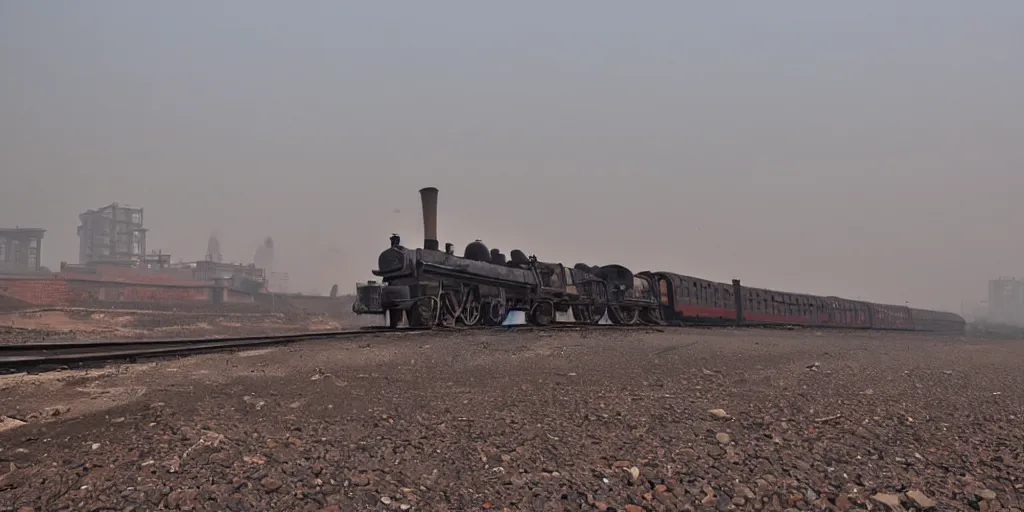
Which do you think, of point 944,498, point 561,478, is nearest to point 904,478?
point 944,498

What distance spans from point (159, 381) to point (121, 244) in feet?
358

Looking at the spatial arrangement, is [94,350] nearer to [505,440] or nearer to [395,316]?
[505,440]

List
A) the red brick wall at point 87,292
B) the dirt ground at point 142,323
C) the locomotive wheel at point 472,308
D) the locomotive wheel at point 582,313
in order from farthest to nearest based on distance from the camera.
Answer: the red brick wall at point 87,292 → the dirt ground at point 142,323 → the locomotive wheel at point 582,313 → the locomotive wheel at point 472,308

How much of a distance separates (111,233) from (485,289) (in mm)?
103068

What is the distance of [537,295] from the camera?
59.6 feet

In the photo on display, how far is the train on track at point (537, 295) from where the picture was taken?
14.0m

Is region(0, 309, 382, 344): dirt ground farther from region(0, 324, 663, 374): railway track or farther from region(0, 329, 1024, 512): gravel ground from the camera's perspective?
region(0, 329, 1024, 512): gravel ground

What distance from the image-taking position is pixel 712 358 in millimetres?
7938

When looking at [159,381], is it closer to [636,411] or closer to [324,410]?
[324,410]

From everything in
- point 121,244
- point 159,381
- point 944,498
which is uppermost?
point 121,244

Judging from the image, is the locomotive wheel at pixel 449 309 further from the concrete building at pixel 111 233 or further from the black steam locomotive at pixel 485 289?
the concrete building at pixel 111 233

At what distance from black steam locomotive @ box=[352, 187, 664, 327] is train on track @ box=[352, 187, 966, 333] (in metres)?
0.03

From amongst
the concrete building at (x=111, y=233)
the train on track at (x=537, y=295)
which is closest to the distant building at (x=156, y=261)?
the concrete building at (x=111, y=233)

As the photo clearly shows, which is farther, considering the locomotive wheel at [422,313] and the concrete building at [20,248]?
the concrete building at [20,248]
